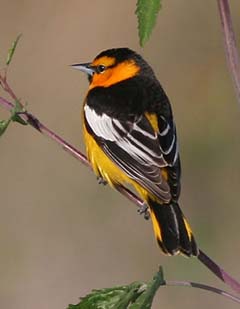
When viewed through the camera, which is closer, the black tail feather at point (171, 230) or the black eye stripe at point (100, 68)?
the black tail feather at point (171, 230)

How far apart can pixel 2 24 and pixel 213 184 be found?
2.89 meters

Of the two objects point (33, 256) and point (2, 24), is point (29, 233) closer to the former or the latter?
point (33, 256)

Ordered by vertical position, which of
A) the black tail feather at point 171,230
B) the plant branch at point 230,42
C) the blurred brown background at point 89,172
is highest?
the plant branch at point 230,42

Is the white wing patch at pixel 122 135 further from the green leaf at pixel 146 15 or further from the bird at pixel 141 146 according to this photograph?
the green leaf at pixel 146 15

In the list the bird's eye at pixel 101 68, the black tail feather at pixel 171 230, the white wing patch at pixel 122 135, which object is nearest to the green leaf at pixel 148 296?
the black tail feather at pixel 171 230

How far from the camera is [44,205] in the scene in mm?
7305

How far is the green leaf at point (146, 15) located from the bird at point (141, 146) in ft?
3.13

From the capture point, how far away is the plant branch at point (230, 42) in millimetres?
1830

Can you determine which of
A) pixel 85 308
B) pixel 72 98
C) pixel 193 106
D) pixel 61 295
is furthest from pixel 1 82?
pixel 72 98

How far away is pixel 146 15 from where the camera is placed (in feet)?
6.55

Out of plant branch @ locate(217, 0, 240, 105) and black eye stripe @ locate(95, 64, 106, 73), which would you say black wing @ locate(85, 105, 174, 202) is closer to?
black eye stripe @ locate(95, 64, 106, 73)

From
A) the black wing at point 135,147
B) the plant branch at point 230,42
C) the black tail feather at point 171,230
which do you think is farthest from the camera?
the black wing at point 135,147

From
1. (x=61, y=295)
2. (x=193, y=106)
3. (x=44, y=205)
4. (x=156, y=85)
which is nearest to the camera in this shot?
(x=156, y=85)

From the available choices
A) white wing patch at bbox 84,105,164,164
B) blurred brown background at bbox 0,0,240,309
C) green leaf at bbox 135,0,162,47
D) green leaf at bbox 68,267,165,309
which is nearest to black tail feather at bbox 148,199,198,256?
white wing patch at bbox 84,105,164,164
